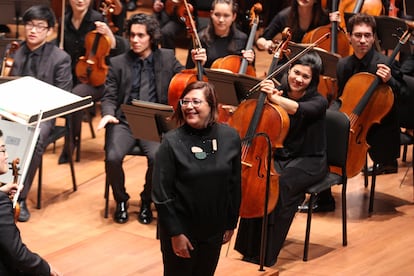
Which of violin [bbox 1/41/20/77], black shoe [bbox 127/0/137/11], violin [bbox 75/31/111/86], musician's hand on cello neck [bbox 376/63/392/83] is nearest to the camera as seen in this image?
Answer: musician's hand on cello neck [bbox 376/63/392/83]

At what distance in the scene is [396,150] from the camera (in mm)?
5512

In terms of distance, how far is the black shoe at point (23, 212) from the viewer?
213 inches

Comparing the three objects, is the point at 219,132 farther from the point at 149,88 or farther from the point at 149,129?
the point at 149,88

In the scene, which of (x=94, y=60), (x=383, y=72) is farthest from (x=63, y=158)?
(x=383, y=72)

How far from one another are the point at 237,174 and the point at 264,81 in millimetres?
990

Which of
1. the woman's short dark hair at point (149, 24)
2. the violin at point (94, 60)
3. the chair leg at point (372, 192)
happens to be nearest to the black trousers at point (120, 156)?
the woman's short dark hair at point (149, 24)

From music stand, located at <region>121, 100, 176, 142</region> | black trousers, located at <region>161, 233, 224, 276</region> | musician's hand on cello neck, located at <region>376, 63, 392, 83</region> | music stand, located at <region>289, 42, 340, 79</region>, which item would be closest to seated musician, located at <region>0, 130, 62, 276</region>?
black trousers, located at <region>161, 233, 224, 276</region>

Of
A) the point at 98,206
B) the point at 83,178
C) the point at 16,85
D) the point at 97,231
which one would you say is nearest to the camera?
the point at 16,85

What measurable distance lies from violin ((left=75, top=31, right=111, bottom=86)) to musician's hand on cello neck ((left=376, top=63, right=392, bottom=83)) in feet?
5.96

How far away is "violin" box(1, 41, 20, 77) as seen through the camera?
220 inches

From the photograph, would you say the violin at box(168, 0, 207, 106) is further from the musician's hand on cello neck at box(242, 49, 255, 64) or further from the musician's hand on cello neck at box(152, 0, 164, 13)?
the musician's hand on cello neck at box(152, 0, 164, 13)

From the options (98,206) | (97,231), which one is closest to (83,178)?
(98,206)

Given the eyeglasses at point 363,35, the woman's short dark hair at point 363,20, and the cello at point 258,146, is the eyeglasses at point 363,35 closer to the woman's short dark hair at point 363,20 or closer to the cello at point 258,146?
the woman's short dark hair at point 363,20

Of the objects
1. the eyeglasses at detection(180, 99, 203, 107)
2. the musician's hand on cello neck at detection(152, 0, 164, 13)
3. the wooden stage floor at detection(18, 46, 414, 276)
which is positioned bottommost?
the wooden stage floor at detection(18, 46, 414, 276)
